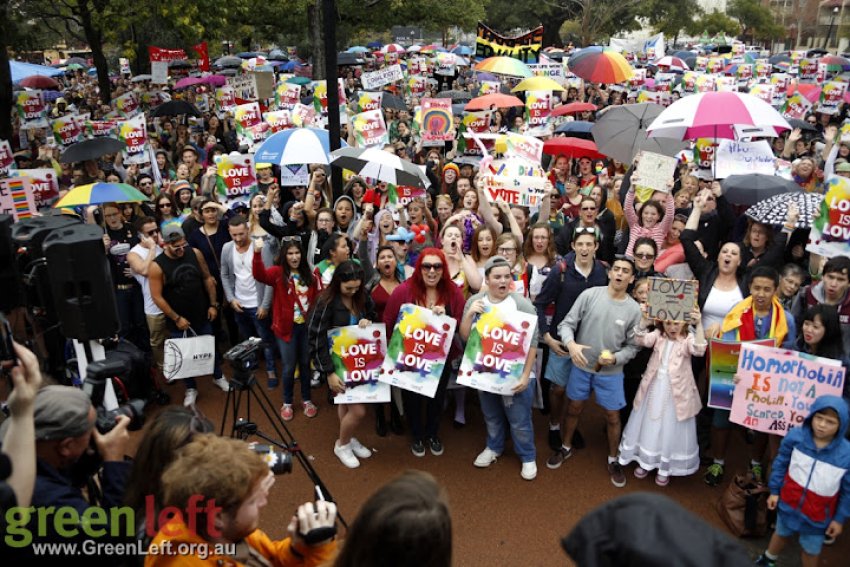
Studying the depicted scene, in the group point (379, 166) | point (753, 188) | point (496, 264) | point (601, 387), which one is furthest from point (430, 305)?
point (753, 188)

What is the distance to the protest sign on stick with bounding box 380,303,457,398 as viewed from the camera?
500cm

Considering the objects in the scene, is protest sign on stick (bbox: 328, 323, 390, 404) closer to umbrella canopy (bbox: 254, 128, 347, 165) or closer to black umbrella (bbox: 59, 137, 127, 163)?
umbrella canopy (bbox: 254, 128, 347, 165)

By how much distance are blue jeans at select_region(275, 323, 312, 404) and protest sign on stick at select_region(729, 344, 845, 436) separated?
3.61 metres

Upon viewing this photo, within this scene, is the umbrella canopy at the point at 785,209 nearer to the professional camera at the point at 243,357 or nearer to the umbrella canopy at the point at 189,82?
the professional camera at the point at 243,357

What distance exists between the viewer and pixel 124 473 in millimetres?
2896

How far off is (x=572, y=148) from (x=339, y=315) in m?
5.36

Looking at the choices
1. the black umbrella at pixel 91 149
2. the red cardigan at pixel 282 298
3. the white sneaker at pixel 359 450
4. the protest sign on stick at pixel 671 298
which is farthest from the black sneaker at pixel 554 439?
the black umbrella at pixel 91 149

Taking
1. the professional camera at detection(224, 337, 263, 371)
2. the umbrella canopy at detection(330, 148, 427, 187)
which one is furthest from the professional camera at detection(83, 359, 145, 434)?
the umbrella canopy at detection(330, 148, 427, 187)

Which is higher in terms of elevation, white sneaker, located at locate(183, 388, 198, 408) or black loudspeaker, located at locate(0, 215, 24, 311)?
black loudspeaker, located at locate(0, 215, 24, 311)

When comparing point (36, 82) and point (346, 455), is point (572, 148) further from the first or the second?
point (36, 82)

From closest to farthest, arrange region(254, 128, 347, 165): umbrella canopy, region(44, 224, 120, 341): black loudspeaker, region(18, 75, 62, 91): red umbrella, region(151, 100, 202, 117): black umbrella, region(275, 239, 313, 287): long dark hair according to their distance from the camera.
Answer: region(44, 224, 120, 341): black loudspeaker, region(275, 239, 313, 287): long dark hair, region(254, 128, 347, 165): umbrella canopy, region(151, 100, 202, 117): black umbrella, region(18, 75, 62, 91): red umbrella

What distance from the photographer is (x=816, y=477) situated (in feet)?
12.4

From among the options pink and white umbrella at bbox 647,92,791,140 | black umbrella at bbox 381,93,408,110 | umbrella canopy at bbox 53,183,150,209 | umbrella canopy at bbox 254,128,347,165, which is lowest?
umbrella canopy at bbox 53,183,150,209

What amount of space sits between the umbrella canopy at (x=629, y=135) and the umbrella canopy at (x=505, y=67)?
499 centimetres
